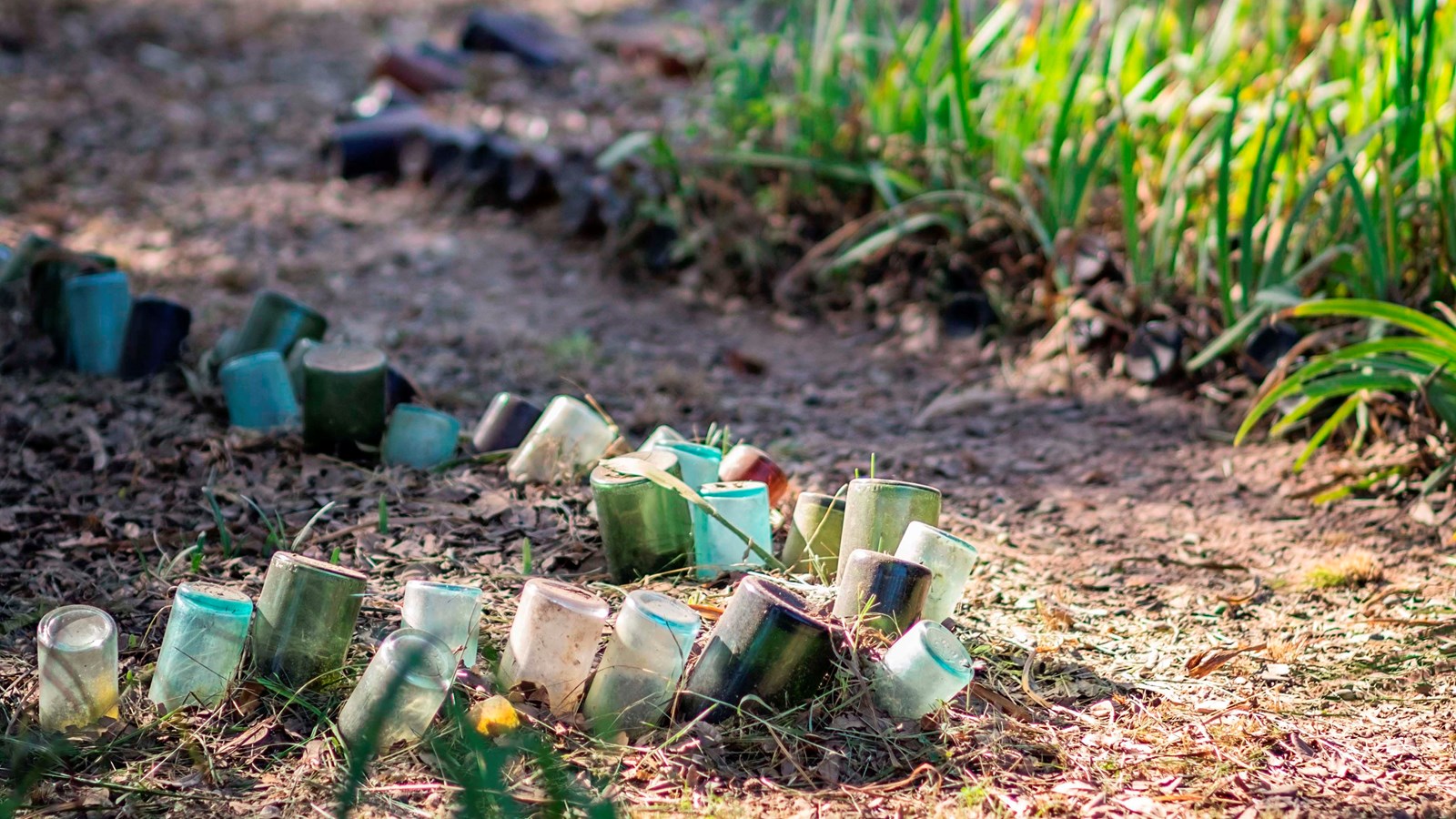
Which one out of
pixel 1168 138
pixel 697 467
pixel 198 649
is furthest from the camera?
pixel 1168 138

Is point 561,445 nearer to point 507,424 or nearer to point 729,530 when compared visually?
point 507,424

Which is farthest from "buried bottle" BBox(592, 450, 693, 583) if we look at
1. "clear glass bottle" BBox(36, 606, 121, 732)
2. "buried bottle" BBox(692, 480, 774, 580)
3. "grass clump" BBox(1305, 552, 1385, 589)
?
"grass clump" BBox(1305, 552, 1385, 589)

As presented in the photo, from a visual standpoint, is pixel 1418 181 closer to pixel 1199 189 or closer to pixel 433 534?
pixel 1199 189

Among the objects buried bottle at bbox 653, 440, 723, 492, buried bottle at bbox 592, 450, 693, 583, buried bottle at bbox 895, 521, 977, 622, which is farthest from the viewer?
buried bottle at bbox 653, 440, 723, 492

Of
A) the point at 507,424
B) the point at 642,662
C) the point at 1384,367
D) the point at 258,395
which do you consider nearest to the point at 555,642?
the point at 642,662

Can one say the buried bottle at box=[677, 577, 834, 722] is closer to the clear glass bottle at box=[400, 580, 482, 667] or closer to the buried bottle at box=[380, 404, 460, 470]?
the clear glass bottle at box=[400, 580, 482, 667]

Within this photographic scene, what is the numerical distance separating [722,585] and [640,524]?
0.16 meters

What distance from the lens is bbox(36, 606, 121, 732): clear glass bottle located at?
142 cm

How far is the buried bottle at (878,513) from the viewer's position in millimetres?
1702

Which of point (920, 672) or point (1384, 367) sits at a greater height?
point (1384, 367)

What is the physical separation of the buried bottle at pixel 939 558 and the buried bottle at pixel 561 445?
693 millimetres

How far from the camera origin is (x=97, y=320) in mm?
2500

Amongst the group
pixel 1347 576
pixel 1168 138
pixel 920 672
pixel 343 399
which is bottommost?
pixel 1347 576

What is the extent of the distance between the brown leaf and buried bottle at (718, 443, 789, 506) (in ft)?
2.25
